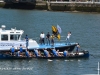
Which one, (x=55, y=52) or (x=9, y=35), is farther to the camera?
(x=55, y=52)

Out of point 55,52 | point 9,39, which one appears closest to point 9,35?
point 9,39

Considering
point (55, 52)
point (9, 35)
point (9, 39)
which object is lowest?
point (55, 52)

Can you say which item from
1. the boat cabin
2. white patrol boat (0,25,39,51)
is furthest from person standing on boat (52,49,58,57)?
the boat cabin

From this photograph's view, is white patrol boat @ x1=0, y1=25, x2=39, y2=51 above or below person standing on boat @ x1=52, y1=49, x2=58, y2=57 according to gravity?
above

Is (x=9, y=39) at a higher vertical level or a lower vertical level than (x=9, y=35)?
lower

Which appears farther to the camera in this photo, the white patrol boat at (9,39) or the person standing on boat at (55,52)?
the person standing on boat at (55,52)

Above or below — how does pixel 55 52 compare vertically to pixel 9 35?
below

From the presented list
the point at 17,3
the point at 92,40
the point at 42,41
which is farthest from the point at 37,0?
the point at 42,41

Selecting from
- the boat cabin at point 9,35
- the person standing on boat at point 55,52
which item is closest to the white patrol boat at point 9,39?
the boat cabin at point 9,35

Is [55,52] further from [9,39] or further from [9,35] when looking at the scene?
[9,35]

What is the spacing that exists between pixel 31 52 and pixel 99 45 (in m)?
13.5

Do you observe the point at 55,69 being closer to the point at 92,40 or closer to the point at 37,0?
the point at 92,40

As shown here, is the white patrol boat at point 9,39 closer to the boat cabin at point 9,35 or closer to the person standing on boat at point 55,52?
the boat cabin at point 9,35

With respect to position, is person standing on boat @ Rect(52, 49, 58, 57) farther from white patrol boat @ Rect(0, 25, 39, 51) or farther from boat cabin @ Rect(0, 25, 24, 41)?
boat cabin @ Rect(0, 25, 24, 41)
